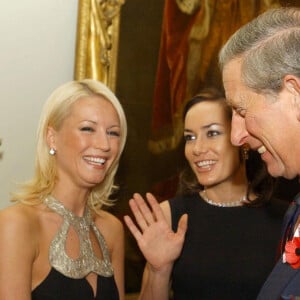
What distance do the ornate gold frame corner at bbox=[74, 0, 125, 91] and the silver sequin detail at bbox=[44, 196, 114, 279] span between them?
29.7 inches

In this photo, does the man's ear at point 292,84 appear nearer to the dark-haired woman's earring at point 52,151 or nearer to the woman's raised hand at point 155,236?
the woman's raised hand at point 155,236

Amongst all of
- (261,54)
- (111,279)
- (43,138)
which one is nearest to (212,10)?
(43,138)

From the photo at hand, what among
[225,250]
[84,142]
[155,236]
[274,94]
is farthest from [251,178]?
[274,94]

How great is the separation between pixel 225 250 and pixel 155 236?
34 cm

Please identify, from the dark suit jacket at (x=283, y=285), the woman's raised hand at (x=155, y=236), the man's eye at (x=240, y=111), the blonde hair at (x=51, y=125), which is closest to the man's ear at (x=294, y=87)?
the man's eye at (x=240, y=111)

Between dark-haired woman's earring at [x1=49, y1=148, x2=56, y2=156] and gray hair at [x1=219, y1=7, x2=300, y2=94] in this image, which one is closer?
gray hair at [x1=219, y1=7, x2=300, y2=94]

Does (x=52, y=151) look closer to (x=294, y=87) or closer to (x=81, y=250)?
(x=81, y=250)

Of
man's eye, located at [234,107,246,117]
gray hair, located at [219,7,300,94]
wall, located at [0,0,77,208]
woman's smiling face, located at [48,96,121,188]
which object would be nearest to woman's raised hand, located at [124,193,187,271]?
woman's smiling face, located at [48,96,121,188]

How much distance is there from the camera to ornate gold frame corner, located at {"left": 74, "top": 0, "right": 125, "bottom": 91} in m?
2.93

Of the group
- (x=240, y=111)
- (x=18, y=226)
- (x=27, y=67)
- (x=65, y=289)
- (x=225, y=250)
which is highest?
(x=27, y=67)

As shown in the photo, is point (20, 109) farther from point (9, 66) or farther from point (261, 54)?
point (261, 54)

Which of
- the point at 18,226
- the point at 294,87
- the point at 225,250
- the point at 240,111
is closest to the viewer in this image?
the point at 294,87

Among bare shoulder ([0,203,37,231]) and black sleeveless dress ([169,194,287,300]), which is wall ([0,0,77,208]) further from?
black sleeveless dress ([169,194,287,300])

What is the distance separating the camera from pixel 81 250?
7.88 ft
